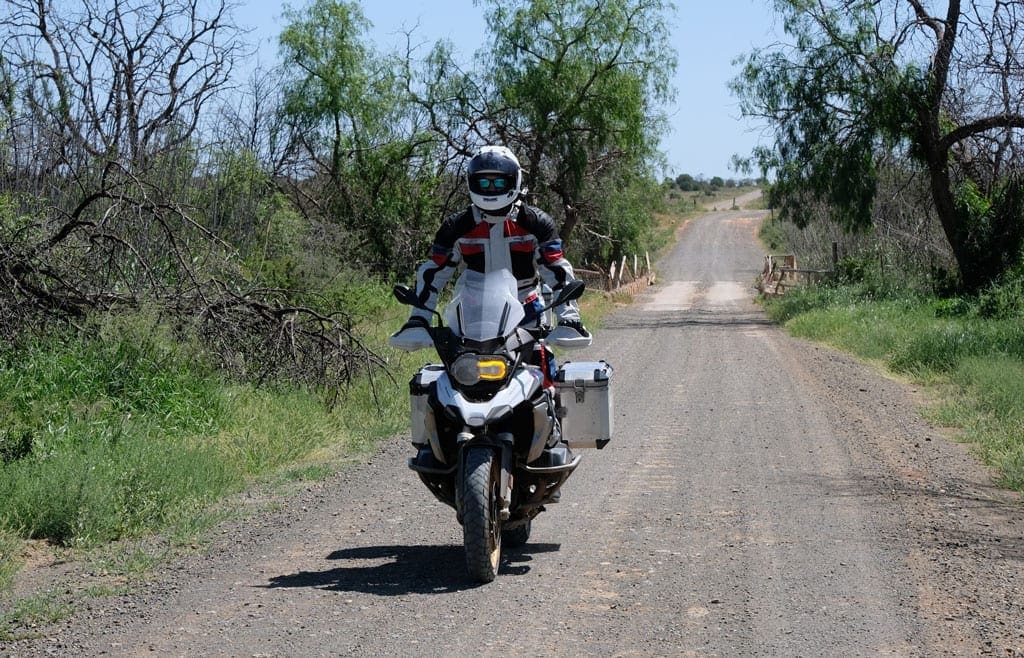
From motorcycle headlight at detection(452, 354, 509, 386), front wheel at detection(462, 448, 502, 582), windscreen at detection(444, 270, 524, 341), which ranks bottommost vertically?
front wheel at detection(462, 448, 502, 582)

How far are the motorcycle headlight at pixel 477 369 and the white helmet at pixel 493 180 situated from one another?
38.1 inches

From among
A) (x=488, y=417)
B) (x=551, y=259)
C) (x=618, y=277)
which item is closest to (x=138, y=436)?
(x=551, y=259)

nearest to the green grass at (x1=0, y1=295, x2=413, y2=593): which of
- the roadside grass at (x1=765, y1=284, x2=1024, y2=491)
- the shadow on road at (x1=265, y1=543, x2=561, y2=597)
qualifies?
the shadow on road at (x1=265, y1=543, x2=561, y2=597)

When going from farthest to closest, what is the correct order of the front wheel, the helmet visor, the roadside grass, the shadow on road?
1. the roadside grass
2. the helmet visor
3. the shadow on road
4. the front wheel

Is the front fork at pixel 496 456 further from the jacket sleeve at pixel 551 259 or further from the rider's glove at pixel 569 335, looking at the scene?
the jacket sleeve at pixel 551 259

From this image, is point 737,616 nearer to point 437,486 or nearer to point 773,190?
point 437,486

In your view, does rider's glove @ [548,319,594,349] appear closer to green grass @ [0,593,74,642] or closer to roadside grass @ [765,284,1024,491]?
green grass @ [0,593,74,642]

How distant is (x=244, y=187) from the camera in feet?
52.9

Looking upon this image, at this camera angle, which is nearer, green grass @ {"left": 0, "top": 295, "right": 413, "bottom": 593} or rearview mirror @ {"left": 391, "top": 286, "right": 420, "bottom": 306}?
rearview mirror @ {"left": 391, "top": 286, "right": 420, "bottom": 306}

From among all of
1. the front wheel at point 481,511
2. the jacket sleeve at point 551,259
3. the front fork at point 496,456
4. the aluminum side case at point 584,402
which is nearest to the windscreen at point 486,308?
the jacket sleeve at point 551,259

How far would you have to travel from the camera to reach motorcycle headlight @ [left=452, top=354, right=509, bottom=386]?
6.03 metres

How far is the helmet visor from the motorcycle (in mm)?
465

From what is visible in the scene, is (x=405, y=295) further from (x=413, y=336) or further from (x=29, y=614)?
(x=29, y=614)

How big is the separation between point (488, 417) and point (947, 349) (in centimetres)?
1345
